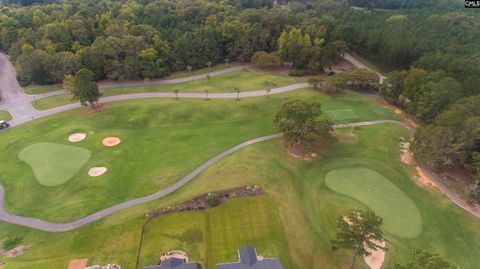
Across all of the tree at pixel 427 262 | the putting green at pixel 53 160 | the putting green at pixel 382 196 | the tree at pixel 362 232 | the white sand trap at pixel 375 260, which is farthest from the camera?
the putting green at pixel 53 160

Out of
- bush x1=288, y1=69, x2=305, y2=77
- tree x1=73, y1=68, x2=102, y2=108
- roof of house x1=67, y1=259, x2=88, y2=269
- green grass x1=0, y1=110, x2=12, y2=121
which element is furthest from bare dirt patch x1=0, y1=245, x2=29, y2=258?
bush x1=288, y1=69, x2=305, y2=77

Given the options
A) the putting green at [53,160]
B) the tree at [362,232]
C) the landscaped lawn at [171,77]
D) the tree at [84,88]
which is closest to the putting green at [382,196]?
the tree at [362,232]

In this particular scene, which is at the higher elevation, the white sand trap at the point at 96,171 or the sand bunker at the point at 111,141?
the sand bunker at the point at 111,141

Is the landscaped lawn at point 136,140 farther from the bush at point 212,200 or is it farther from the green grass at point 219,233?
the green grass at point 219,233

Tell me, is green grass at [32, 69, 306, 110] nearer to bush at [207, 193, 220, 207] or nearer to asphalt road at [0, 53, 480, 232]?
asphalt road at [0, 53, 480, 232]

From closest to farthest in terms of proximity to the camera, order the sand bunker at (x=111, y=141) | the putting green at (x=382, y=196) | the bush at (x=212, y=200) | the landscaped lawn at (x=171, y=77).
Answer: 1. the putting green at (x=382, y=196)
2. the bush at (x=212, y=200)
3. the sand bunker at (x=111, y=141)
4. the landscaped lawn at (x=171, y=77)
